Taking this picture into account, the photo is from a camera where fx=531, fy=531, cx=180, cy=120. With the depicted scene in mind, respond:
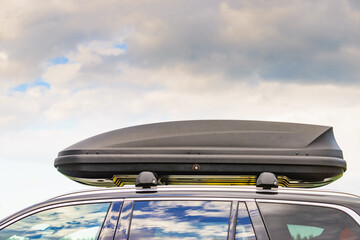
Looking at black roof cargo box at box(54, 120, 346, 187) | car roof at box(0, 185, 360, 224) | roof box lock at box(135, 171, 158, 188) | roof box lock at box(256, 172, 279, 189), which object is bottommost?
car roof at box(0, 185, 360, 224)

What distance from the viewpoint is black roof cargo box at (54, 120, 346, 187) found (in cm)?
593

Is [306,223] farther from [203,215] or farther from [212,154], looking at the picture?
[212,154]

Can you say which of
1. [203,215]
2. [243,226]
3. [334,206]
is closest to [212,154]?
[203,215]

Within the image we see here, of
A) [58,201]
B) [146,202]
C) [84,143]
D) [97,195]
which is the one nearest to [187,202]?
[146,202]

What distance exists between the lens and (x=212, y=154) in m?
6.01

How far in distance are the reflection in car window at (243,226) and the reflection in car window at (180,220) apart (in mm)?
95

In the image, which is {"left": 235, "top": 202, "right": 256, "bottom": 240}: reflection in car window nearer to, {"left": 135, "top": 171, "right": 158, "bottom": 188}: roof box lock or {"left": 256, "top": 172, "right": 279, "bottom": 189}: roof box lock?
{"left": 256, "top": 172, "right": 279, "bottom": 189}: roof box lock

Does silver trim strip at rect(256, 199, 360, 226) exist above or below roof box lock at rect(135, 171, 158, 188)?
below

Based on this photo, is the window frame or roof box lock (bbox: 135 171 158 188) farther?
roof box lock (bbox: 135 171 158 188)

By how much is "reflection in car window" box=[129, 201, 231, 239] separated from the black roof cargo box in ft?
4.34

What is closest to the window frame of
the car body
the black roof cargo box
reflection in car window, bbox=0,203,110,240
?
Result: the car body

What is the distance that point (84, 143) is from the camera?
633 centimetres

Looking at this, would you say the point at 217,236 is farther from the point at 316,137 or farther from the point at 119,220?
the point at 316,137

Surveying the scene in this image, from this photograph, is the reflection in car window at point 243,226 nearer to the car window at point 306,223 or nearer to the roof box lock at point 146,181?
the car window at point 306,223
